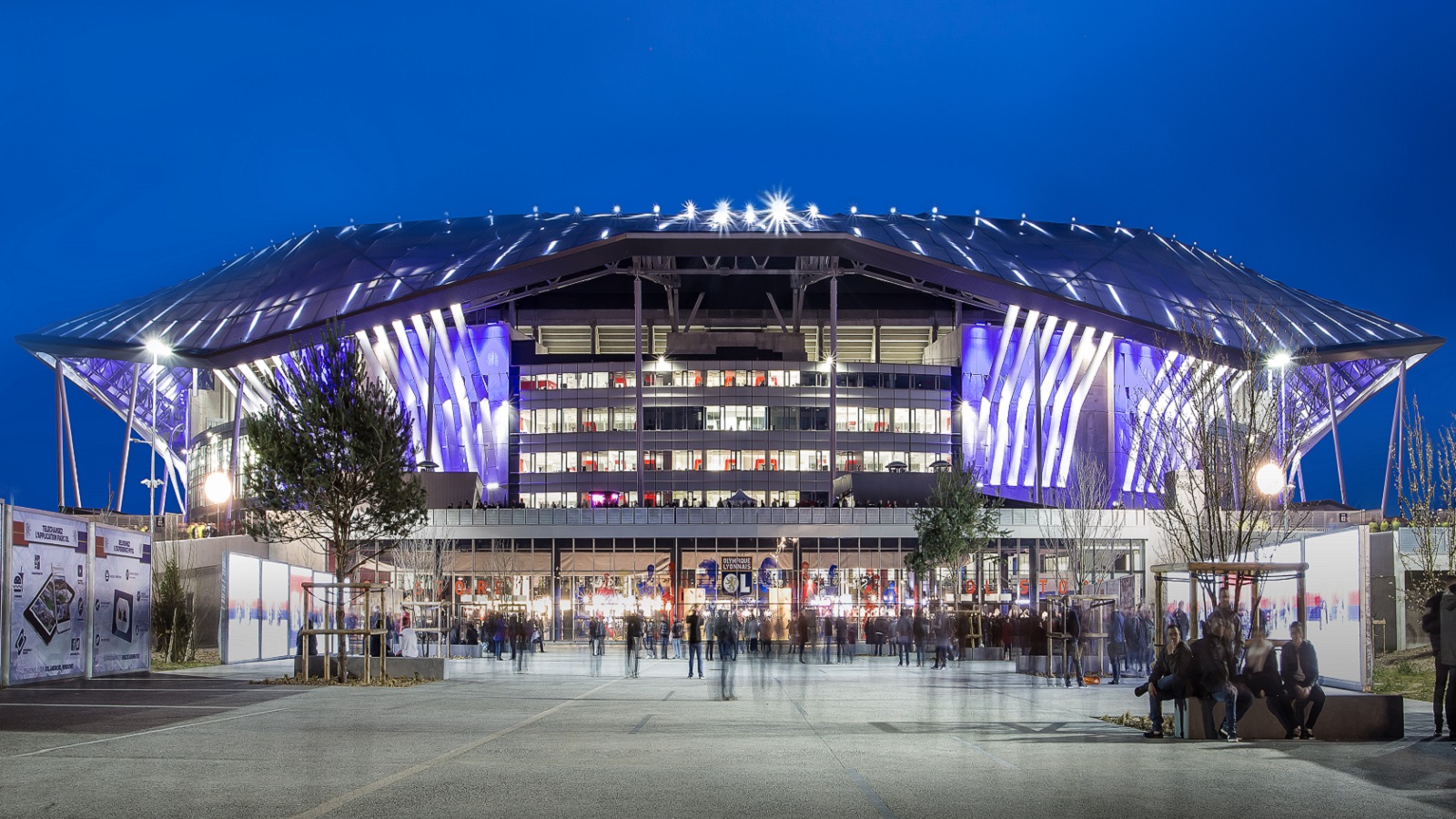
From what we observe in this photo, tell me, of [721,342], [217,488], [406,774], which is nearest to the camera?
[406,774]

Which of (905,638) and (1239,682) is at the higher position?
(1239,682)

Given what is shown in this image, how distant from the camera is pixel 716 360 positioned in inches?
3669

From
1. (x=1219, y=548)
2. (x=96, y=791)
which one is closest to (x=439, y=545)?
(x=1219, y=548)

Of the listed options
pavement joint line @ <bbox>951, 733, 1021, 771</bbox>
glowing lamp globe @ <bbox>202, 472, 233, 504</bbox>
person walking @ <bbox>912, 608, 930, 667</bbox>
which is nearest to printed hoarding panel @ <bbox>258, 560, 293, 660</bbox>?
glowing lamp globe @ <bbox>202, 472, 233, 504</bbox>

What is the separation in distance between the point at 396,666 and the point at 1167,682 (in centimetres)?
1775

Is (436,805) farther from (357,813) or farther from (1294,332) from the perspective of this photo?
(1294,332)

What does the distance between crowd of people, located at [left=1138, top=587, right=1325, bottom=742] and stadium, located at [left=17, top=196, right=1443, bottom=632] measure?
4753 cm

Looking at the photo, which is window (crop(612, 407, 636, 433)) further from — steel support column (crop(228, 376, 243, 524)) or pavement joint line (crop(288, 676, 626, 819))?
pavement joint line (crop(288, 676, 626, 819))

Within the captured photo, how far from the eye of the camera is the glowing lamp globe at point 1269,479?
21.5 metres

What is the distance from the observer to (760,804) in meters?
9.94

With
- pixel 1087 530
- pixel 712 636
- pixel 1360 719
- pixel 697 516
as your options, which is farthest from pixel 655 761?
pixel 697 516

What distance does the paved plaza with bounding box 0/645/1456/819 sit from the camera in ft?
32.6

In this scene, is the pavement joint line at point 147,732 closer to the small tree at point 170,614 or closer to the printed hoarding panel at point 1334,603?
the printed hoarding panel at point 1334,603

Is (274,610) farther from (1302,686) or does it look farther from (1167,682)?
(1302,686)
